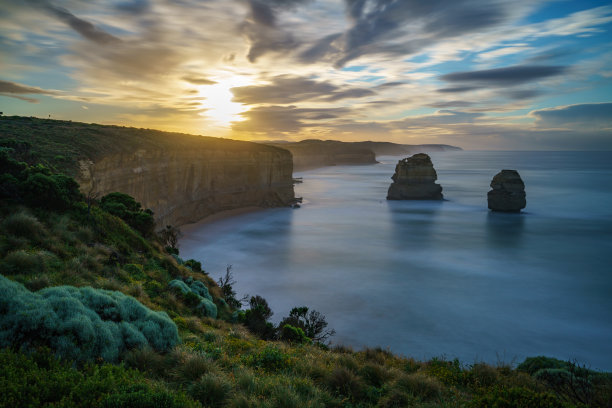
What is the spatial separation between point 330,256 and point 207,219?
24510 millimetres

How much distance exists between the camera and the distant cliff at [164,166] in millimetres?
29938

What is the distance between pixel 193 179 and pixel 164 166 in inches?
371

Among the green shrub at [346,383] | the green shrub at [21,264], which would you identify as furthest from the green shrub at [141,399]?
the green shrub at [21,264]

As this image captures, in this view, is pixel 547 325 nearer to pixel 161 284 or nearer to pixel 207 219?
pixel 161 284

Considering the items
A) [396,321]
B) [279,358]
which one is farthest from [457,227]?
[279,358]

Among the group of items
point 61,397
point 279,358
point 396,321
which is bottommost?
point 396,321

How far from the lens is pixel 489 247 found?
47.0m

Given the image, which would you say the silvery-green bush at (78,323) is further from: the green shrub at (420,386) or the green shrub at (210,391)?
the green shrub at (420,386)

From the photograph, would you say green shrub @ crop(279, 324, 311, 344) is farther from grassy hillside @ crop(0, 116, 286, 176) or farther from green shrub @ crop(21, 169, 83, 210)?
grassy hillside @ crop(0, 116, 286, 176)

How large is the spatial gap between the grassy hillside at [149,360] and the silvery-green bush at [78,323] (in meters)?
0.02

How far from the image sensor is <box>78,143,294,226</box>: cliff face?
34188 mm

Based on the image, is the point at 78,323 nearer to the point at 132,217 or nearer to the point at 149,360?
the point at 149,360

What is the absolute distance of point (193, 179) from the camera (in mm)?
55344

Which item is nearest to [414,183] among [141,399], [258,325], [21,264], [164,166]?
[164,166]
